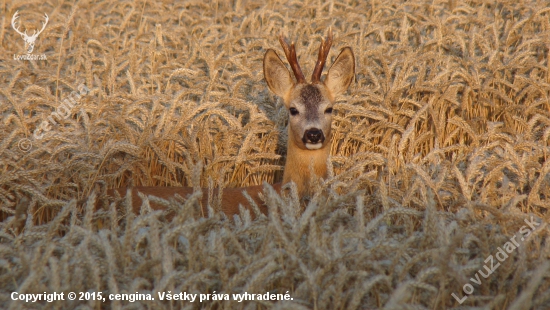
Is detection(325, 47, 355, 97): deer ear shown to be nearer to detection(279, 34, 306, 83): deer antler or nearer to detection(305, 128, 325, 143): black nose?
detection(279, 34, 306, 83): deer antler

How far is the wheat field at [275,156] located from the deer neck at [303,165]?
0.18m

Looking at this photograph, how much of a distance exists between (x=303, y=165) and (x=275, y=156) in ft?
1.09

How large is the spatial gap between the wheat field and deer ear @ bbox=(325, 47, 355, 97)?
258 mm

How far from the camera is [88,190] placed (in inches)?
211

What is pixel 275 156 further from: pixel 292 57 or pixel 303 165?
pixel 292 57

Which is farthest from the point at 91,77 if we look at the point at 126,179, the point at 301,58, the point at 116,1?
the point at 116,1

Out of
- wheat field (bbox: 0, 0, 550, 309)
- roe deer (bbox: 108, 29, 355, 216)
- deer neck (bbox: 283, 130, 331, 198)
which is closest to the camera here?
wheat field (bbox: 0, 0, 550, 309)

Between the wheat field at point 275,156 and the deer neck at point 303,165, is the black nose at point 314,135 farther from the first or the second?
the wheat field at point 275,156

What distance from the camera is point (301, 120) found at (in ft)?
18.8

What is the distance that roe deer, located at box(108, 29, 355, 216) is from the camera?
554 cm

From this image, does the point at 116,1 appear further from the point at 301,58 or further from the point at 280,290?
the point at 280,290

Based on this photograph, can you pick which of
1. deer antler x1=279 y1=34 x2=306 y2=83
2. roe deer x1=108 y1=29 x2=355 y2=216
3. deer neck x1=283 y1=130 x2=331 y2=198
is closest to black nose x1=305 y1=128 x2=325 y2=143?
roe deer x1=108 y1=29 x2=355 y2=216

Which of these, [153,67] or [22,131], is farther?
[153,67]

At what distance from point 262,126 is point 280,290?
313cm
